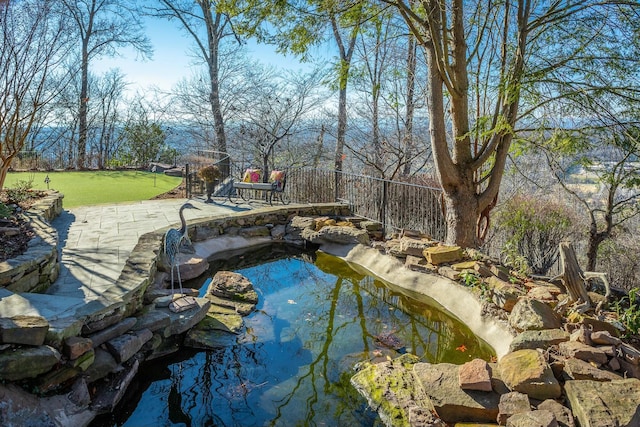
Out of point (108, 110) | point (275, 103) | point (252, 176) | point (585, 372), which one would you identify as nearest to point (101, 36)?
point (108, 110)

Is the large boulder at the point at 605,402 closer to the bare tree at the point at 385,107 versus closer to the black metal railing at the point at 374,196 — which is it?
the black metal railing at the point at 374,196

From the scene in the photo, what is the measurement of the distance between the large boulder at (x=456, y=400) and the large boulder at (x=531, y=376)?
0.53 ft

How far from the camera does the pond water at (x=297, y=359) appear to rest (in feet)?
9.89

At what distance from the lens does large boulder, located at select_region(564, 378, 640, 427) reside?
7.89 feet

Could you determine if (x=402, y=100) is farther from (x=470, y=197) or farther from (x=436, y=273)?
(x=436, y=273)

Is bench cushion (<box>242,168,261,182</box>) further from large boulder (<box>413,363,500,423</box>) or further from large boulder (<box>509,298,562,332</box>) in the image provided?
large boulder (<box>413,363,500,423</box>)

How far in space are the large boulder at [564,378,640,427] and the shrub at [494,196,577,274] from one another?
4.94 m

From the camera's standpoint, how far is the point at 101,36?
14.1m

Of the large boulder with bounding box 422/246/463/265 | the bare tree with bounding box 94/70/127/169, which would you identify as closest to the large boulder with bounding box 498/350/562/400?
the large boulder with bounding box 422/246/463/265

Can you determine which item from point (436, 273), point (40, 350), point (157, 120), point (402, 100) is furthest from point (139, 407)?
point (157, 120)

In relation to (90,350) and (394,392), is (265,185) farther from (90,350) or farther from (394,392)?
(394,392)

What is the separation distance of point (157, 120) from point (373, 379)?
1349 cm

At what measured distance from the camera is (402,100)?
33.0ft

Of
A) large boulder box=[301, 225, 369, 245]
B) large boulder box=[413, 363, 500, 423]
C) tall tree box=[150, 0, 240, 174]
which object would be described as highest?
tall tree box=[150, 0, 240, 174]
